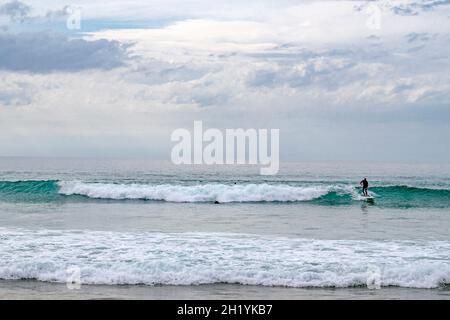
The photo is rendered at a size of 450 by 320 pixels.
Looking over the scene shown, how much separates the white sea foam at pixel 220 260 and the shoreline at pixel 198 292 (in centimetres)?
34

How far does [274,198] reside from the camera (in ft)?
115

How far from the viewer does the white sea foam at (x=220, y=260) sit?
1153 cm

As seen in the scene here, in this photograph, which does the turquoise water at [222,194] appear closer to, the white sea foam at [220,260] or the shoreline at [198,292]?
the white sea foam at [220,260]

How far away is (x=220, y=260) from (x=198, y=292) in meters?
2.54

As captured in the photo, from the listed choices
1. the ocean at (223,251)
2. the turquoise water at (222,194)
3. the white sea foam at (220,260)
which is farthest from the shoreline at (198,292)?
the turquoise water at (222,194)

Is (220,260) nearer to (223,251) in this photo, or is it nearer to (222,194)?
(223,251)

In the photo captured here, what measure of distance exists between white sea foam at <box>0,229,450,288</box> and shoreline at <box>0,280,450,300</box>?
336 mm

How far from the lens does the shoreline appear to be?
33.3ft

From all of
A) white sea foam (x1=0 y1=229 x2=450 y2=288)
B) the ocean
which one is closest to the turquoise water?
the ocean

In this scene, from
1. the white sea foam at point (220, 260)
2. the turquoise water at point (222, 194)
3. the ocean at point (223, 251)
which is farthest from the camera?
the turquoise water at point (222, 194)

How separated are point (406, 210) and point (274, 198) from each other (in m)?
8.84

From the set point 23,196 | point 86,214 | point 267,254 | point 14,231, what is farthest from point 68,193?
point 267,254

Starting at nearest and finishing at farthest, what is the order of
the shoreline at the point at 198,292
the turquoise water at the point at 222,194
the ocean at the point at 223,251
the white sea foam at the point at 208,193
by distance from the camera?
the shoreline at the point at 198,292 < the ocean at the point at 223,251 < the turquoise water at the point at 222,194 < the white sea foam at the point at 208,193
